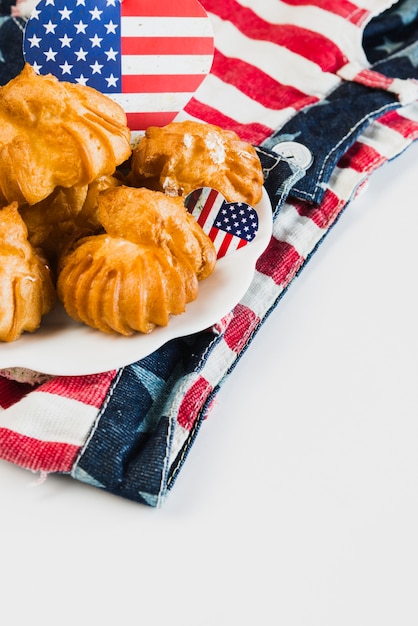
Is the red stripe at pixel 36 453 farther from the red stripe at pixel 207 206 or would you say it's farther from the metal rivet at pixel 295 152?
the metal rivet at pixel 295 152

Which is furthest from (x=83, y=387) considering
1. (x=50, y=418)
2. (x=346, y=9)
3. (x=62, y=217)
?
(x=346, y=9)

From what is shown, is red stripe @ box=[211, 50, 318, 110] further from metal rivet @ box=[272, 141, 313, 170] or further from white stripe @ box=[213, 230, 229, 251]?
white stripe @ box=[213, 230, 229, 251]

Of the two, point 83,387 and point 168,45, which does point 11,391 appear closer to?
point 83,387

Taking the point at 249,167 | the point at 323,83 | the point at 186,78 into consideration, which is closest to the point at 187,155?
the point at 249,167

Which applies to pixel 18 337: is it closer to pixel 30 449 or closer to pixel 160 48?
pixel 30 449

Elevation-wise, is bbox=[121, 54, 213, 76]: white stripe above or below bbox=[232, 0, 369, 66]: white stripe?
below

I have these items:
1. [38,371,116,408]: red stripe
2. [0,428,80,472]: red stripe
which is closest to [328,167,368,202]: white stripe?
[38,371,116,408]: red stripe

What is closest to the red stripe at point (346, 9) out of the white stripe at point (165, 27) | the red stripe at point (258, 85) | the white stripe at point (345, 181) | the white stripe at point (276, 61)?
the white stripe at point (276, 61)
